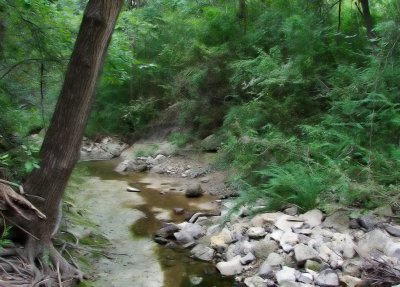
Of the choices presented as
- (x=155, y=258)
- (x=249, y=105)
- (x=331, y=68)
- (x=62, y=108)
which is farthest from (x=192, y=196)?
(x=62, y=108)

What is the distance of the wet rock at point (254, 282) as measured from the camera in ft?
15.3

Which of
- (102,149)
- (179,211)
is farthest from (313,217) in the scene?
(102,149)

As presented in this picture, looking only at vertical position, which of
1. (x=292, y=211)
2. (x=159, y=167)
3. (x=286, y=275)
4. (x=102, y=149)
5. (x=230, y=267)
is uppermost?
(x=292, y=211)

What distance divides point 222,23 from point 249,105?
3410 mm

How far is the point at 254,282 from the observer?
186 inches

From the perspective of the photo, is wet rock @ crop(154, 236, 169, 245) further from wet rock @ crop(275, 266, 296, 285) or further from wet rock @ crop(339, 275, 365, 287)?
wet rock @ crop(339, 275, 365, 287)

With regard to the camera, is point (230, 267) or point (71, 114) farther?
point (230, 267)

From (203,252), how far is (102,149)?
34.3ft

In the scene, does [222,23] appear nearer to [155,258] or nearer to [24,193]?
[155,258]

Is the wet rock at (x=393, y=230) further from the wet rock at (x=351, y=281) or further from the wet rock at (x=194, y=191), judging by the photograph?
the wet rock at (x=194, y=191)

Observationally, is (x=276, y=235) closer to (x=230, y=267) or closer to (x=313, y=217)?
(x=313, y=217)

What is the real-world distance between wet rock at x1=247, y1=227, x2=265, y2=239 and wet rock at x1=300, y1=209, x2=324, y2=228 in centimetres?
58

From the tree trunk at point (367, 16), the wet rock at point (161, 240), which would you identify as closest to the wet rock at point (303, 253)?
the wet rock at point (161, 240)

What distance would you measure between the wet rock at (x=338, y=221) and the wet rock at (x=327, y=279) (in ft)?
2.82
